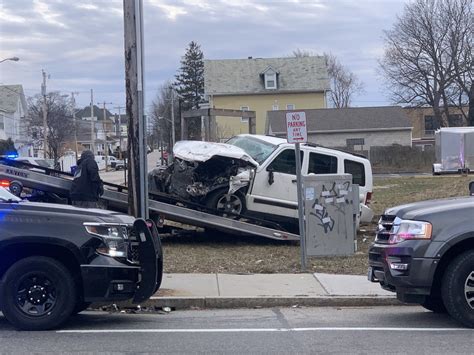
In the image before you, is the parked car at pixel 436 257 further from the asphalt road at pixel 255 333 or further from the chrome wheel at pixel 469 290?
the asphalt road at pixel 255 333

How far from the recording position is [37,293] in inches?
289

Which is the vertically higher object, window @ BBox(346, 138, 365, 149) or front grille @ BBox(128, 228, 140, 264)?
window @ BBox(346, 138, 365, 149)

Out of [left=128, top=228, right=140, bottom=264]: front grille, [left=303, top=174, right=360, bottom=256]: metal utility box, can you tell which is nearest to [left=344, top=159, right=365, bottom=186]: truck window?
[left=303, top=174, right=360, bottom=256]: metal utility box

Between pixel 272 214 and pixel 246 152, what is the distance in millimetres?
1585

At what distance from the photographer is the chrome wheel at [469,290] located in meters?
7.38

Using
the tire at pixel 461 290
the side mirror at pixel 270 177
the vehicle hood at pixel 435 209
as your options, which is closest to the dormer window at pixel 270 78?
the side mirror at pixel 270 177

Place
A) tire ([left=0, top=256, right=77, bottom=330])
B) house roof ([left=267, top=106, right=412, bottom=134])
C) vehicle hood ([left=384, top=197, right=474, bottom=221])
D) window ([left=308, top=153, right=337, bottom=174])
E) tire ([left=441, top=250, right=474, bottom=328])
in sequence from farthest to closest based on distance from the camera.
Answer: house roof ([left=267, top=106, right=412, bottom=134])
window ([left=308, top=153, right=337, bottom=174])
vehicle hood ([left=384, top=197, right=474, bottom=221])
tire ([left=441, top=250, right=474, bottom=328])
tire ([left=0, top=256, right=77, bottom=330])

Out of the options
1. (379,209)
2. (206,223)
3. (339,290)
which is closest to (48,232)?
(339,290)

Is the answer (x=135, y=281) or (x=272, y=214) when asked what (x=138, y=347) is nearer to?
(x=135, y=281)

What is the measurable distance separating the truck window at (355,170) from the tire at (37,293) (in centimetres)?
868

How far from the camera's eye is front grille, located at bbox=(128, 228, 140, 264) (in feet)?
25.2

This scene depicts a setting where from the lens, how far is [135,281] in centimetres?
759

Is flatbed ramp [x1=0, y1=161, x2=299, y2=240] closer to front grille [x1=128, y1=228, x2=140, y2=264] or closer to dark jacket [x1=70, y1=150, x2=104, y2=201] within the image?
dark jacket [x1=70, y1=150, x2=104, y2=201]

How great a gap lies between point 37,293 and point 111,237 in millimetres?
959
